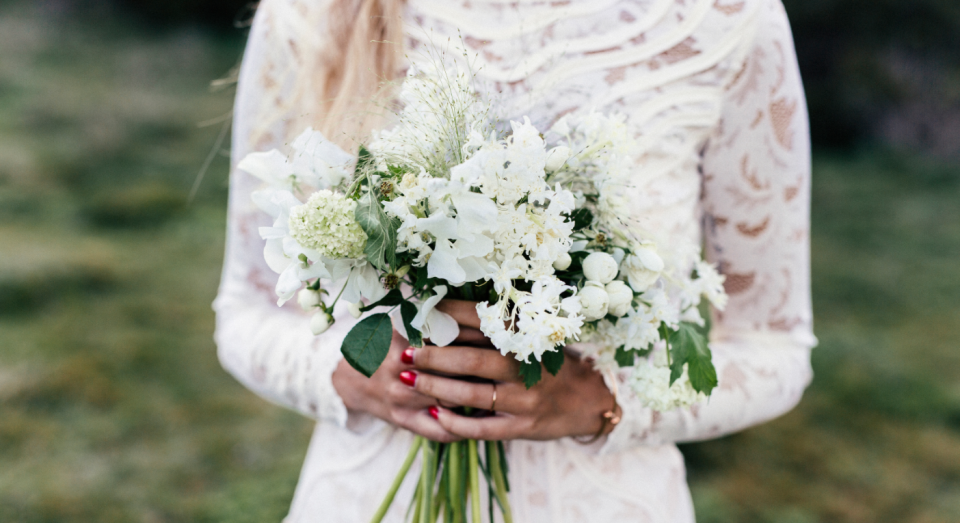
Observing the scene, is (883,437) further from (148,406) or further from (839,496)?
(148,406)

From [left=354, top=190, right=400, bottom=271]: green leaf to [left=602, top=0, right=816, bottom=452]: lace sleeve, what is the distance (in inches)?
26.0

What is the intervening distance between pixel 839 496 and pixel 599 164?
386cm

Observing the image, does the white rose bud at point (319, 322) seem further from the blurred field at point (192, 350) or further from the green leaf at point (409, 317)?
the blurred field at point (192, 350)

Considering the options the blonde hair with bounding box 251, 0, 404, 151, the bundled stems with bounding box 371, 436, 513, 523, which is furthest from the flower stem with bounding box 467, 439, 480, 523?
the blonde hair with bounding box 251, 0, 404, 151

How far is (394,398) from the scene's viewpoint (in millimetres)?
1229

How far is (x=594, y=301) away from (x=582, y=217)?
16 cm

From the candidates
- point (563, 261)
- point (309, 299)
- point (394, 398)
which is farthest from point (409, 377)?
point (563, 261)

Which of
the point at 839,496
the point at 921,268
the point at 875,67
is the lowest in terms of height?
the point at 839,496

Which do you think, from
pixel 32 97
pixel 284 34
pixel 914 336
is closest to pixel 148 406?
pixel 284 34

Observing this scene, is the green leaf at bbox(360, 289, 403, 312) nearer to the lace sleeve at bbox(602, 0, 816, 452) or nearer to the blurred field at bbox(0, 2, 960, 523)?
the lace sleeve at bbox(602, 0, 816, 452)

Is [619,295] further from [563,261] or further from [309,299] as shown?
[309,299]

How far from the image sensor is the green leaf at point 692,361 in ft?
3.35

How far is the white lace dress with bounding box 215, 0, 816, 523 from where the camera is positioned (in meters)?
1.28

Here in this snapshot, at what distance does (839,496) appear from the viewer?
13.1 feet
